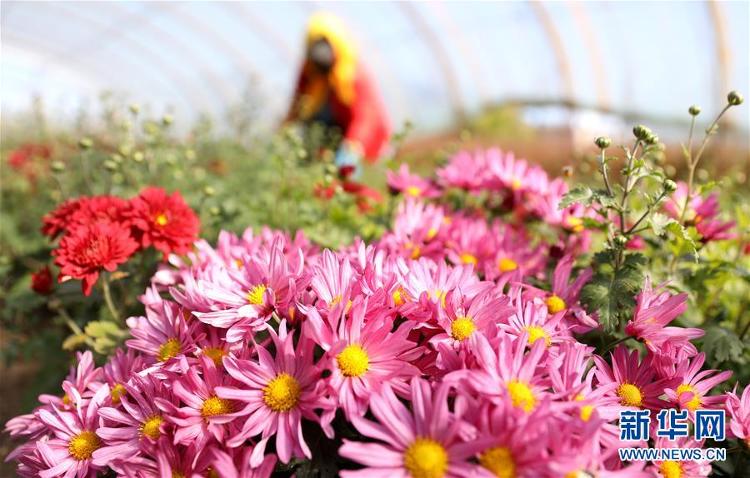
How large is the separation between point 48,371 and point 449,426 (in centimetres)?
148

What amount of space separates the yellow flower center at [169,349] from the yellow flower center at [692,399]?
0.76 meters

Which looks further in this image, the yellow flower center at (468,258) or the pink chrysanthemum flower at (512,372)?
the yellow flower center at (468,258)

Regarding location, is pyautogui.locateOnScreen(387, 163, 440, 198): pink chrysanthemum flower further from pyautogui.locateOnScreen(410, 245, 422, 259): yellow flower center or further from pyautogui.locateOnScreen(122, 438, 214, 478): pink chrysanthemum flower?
pyautogui.locateOnScreen(122, 438, 214, 478): pink chrysanthemum flower

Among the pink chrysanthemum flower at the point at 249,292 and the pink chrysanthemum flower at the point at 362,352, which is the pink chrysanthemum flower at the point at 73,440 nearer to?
the pink chrysanthemum flower at the point at 249,292

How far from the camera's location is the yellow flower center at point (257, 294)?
811mm

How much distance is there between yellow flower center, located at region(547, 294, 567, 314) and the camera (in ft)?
3.02

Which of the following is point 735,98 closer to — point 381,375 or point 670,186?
point 670,186

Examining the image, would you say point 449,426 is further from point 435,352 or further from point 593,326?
point 593,326

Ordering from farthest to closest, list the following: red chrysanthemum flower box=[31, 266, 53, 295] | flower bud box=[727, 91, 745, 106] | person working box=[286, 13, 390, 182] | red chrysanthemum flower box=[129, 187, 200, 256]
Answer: person working box=[286, 13, 390, 182] → red chrysanthemum flower box=[31, 266, 53, 295] → red chrysanthemum flower box=[129, 187, 200, 256] → flower bud box=[727, 91, 745, 106]

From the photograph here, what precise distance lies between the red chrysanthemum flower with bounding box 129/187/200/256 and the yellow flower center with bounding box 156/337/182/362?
0.88 ft

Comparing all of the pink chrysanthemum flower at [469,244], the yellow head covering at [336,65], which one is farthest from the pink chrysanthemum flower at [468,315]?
the yellow head covering at [336,65]

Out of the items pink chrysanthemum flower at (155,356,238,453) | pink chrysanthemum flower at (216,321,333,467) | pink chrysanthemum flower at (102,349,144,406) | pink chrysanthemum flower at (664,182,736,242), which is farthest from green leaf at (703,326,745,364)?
pink chrysanthemum flower at (102,349,144,406)

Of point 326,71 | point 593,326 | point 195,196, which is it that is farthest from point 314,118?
point 593,326

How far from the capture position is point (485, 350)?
2.15ft
